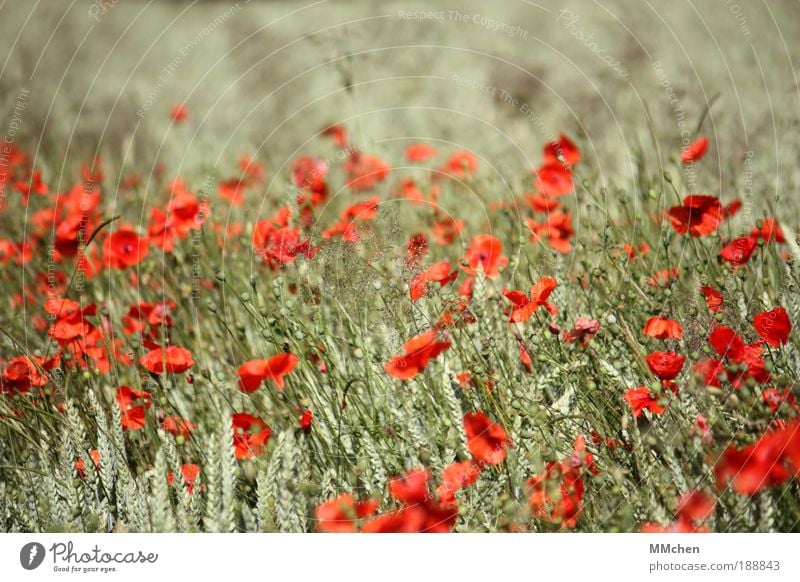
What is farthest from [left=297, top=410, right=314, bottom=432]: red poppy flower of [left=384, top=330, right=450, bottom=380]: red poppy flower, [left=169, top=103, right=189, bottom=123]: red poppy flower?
[left=169, top=103, right=189, bottom=123]: red poppy flower

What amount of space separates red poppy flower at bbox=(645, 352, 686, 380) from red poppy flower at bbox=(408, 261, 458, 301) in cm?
53

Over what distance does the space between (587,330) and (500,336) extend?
0.40 metres

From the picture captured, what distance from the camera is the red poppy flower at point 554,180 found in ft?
7.99

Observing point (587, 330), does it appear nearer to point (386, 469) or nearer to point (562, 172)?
point (386, 469)

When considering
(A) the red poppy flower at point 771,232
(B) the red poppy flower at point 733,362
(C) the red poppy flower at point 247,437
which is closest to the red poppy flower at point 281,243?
(C) the red poppy flower at point 247,437

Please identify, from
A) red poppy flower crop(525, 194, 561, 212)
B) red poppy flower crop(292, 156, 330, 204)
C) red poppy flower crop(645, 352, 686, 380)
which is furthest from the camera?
red poppy flower crop(292, 156, 330, 204)

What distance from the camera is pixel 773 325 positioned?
5.39 feet

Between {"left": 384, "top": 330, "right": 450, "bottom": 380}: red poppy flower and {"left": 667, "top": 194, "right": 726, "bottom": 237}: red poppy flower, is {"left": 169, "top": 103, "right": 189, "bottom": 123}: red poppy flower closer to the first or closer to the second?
{"left": 384, "top": 330, "right": 450, "bottom": 380}: red poppy flower

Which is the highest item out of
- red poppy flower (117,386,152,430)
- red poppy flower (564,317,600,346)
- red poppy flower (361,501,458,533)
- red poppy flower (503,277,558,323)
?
red poppy flower (117,386,152,430)

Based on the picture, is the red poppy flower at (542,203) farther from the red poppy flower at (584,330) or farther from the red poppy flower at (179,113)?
the red poppy flower at (179,113)

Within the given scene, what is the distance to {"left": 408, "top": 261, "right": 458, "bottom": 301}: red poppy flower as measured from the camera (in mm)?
1897

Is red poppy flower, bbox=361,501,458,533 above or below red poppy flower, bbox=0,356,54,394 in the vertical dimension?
below

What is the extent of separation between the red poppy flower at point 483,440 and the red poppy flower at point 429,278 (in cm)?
40

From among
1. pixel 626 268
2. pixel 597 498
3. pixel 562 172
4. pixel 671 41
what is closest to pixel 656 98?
pixel 671 41
